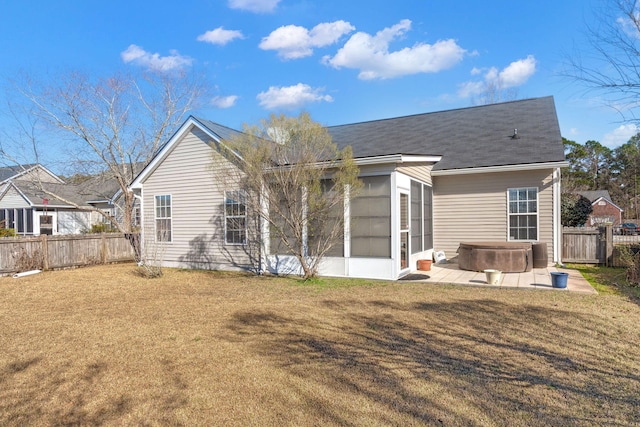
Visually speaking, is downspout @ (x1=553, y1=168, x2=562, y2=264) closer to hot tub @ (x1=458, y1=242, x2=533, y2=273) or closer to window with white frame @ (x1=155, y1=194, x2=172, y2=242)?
hot tub @ (x1=458, y1=242, x2=533, y2=273)

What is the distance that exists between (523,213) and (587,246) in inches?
84.1

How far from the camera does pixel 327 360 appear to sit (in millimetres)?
4141

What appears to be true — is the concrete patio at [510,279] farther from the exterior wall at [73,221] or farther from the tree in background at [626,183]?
the tree in background at [626,183]

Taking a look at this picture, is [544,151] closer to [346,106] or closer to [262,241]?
[262,241]

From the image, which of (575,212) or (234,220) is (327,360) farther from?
(575,212)

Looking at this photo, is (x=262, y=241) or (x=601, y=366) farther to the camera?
(x=262, y=241)

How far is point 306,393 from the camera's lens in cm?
336

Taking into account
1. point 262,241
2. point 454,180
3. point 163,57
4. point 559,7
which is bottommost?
point 262,241

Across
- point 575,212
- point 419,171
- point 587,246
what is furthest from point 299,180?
point 575,212

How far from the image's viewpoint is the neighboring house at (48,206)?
21.5 meters


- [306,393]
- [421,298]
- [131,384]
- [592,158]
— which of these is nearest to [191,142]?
[421,298]

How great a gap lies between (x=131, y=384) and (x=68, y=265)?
11046mm

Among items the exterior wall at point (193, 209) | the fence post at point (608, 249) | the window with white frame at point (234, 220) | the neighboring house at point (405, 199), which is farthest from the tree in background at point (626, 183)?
the exterior wall at point (193, 209)

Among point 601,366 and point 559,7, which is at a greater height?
point 559,7
